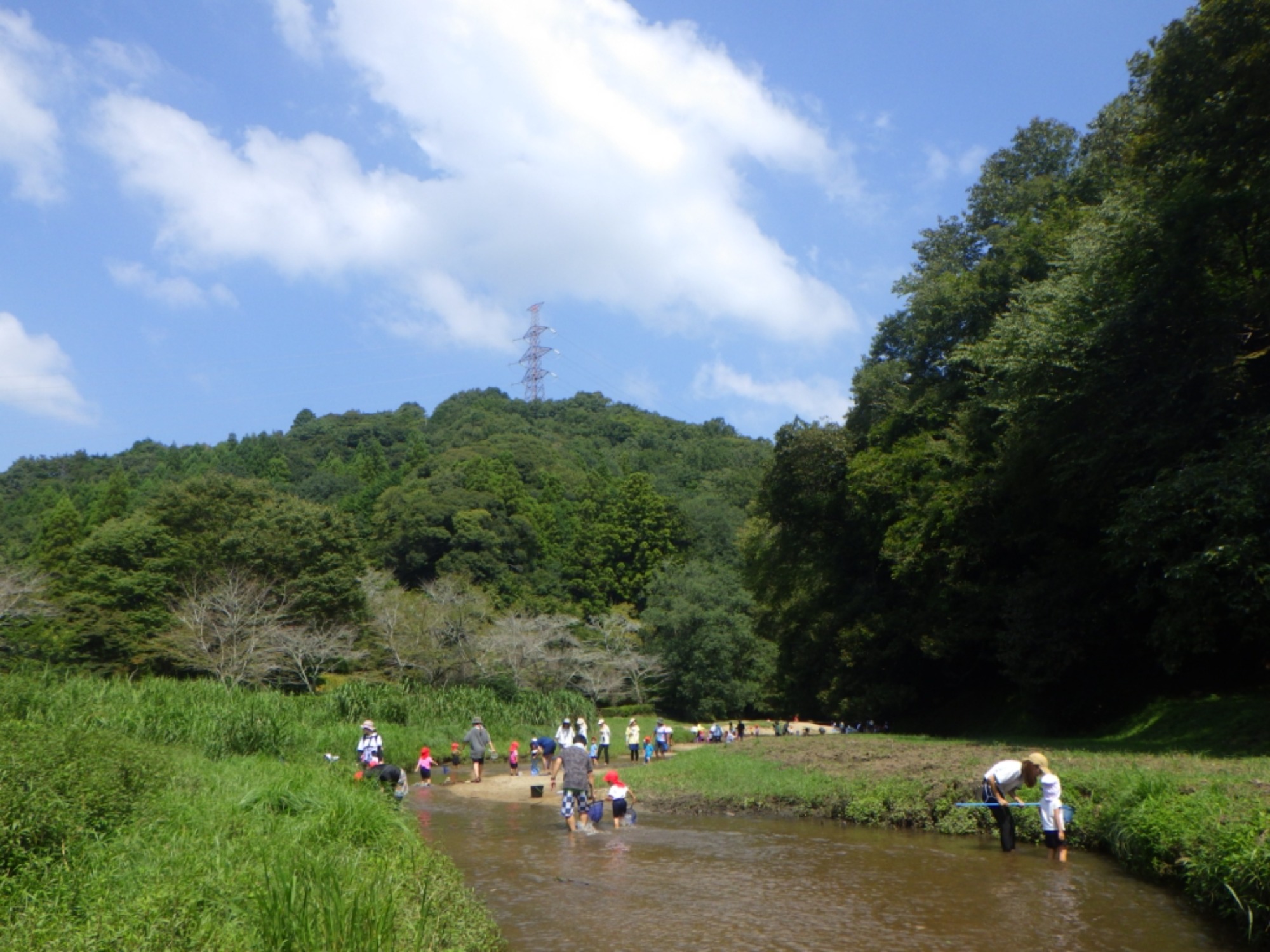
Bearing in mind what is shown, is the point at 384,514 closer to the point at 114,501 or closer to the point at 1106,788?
the point at 114,501

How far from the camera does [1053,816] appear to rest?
11.0 meters

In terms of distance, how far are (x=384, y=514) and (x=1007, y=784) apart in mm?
68036

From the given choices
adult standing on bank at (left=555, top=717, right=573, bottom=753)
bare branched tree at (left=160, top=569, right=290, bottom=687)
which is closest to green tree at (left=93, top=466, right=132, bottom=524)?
bare branched tree at (left=160, top=569, right=290, bottom=687)

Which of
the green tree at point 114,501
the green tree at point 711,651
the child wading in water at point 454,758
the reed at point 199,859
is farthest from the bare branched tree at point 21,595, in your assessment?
the green tree at point 711,651

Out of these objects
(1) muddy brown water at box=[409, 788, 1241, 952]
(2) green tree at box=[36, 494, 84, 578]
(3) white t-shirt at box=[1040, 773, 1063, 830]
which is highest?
(2) green tree at box=[36, 494, 84, 578]

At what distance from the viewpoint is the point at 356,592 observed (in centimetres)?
4700

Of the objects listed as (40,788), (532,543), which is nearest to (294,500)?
(532,543)

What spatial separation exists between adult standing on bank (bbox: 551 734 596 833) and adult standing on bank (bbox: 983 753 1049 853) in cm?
587

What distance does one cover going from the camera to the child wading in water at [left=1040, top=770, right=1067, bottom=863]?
36.1ft

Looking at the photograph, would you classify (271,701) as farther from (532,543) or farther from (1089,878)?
(532,543)

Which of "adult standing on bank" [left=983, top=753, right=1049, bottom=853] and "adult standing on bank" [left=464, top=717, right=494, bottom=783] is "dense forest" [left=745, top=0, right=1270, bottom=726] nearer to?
"adult standing on bank" [left=983, top=753, right=1049, bottom=853]

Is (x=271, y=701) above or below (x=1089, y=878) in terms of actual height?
above

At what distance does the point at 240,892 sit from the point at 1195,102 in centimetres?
2297

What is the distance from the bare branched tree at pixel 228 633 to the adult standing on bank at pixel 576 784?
2731 centimetres
